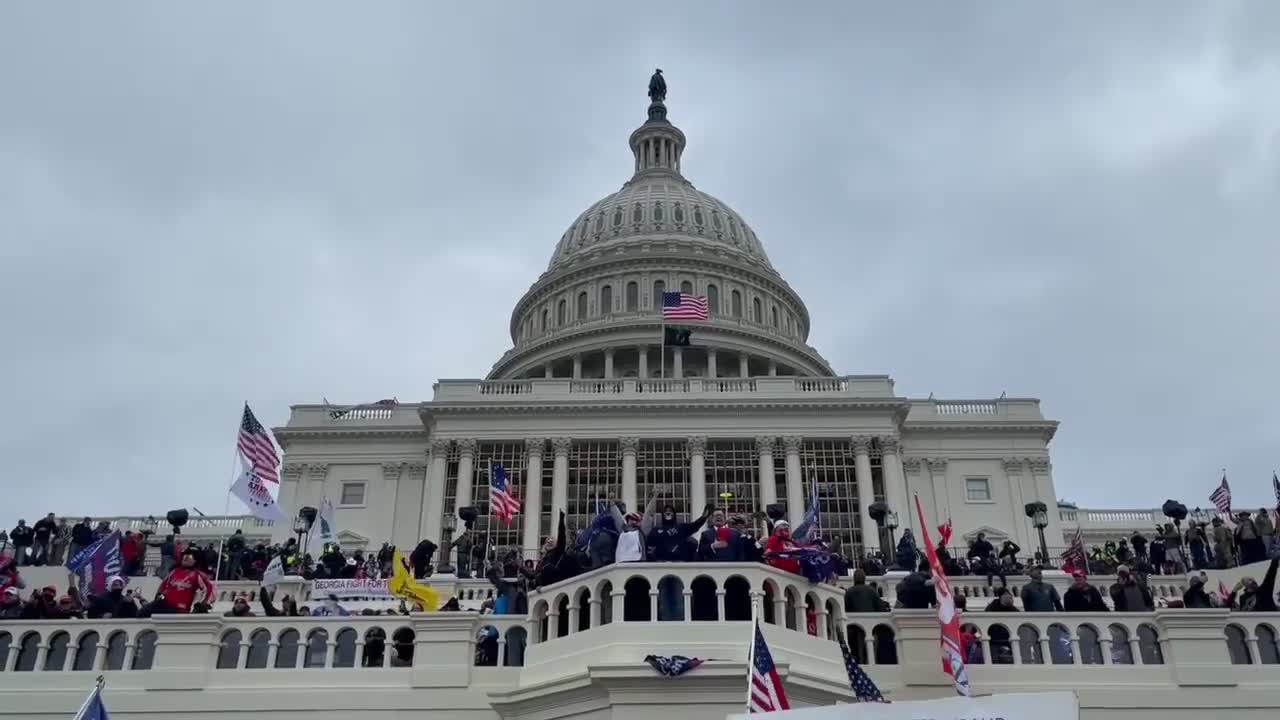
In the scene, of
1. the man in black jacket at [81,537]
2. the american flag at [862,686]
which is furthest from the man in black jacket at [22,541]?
the american flag at [862,686]

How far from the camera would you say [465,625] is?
18.5m

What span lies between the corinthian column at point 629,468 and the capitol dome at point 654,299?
15.8m

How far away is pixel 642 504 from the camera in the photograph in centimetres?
5719

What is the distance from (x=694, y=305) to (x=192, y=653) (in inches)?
1857

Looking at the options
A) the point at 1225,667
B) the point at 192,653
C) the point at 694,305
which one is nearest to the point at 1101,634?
the point at 1225,667

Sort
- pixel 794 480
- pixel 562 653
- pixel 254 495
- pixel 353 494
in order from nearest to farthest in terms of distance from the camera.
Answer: pixel 562 653
pixel 254 495
pixel 794 480
pixel 353 494

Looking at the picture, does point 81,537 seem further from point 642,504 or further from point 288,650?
point 642,504

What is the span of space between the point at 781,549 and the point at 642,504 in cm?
3915

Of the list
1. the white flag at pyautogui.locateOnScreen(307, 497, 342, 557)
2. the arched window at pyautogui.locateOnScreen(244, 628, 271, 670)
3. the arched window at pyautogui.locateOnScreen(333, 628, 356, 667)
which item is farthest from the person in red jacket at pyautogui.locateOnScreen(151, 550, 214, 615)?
the white flag at pyautogui.locateOnScreen(307, 497, 342, 557)

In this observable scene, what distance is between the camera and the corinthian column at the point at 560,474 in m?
55.8

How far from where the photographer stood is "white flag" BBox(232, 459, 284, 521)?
3478 cm

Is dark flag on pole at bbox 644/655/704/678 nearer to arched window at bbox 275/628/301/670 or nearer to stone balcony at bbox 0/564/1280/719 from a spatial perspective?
stone balcony at bbox 0/564/1280/719

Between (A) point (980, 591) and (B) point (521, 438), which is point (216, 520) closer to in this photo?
(B) point (521, 438)

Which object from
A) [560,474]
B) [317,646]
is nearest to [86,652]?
[317,646]
